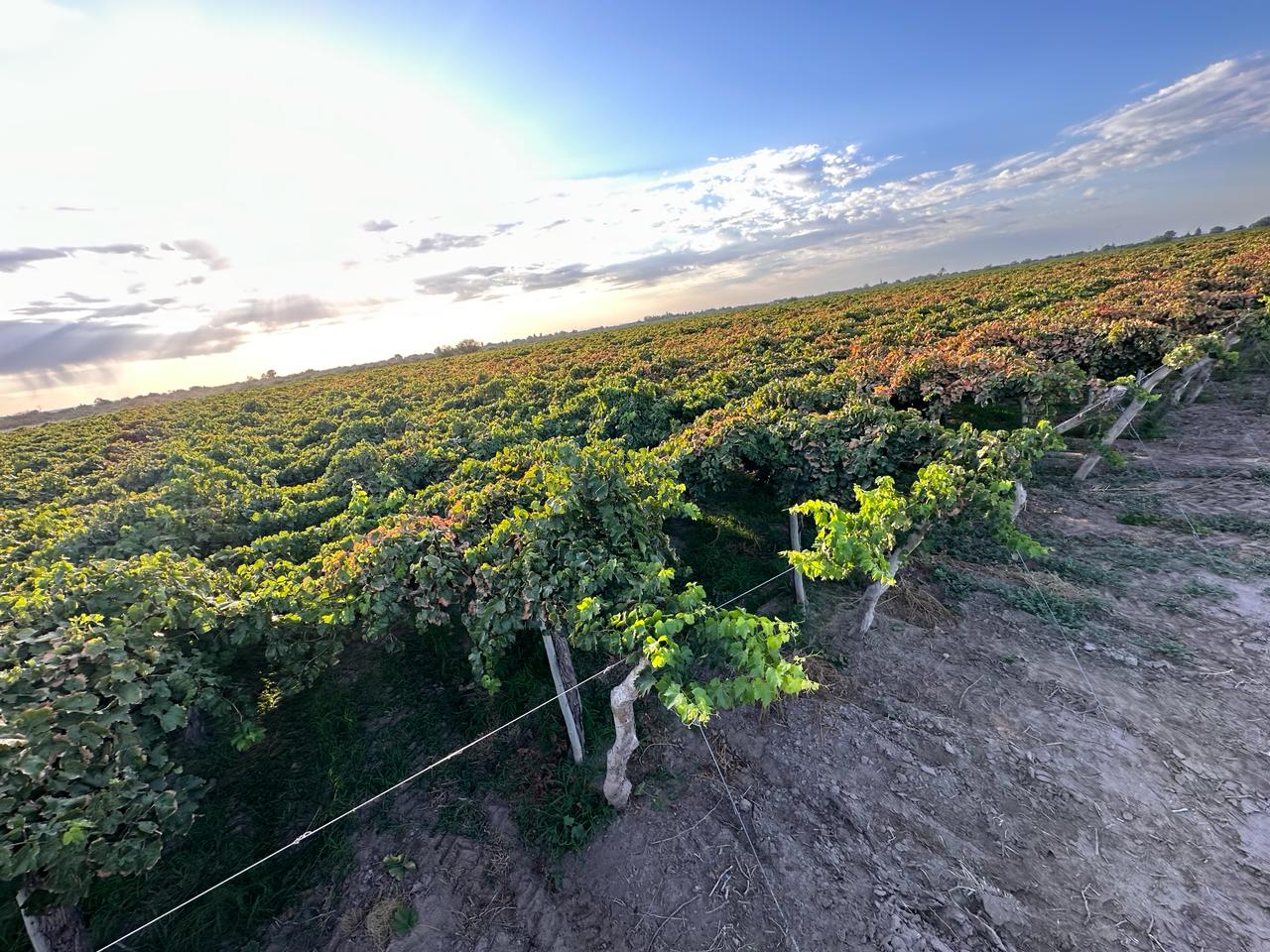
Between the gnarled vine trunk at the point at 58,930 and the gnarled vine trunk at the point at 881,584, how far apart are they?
8.50m

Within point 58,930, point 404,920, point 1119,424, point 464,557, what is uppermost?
point 464,557

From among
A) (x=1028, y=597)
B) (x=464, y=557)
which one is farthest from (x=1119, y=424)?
(x=464, y=557)

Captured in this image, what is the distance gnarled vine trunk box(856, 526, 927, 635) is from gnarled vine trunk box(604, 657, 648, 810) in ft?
12.9

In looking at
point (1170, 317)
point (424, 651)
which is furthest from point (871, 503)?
point (1170, 317)

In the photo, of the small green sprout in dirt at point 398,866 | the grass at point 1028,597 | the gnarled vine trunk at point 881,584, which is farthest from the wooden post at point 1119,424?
the small green sprout in dirt at point 398,866

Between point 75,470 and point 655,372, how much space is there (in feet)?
72.2

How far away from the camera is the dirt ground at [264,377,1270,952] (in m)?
4.30

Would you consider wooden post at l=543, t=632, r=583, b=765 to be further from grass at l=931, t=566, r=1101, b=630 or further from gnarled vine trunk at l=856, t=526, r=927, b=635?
grass at l=931, t=566, r=1101, b=630

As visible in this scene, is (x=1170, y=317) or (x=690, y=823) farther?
(x=1170, y=317)

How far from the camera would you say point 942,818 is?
500 centimetres

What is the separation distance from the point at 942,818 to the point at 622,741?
129 inches

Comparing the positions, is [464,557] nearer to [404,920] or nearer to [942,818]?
[404,920]

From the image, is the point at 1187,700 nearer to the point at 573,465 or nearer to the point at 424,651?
the point at 573,465

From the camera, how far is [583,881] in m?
4.84
